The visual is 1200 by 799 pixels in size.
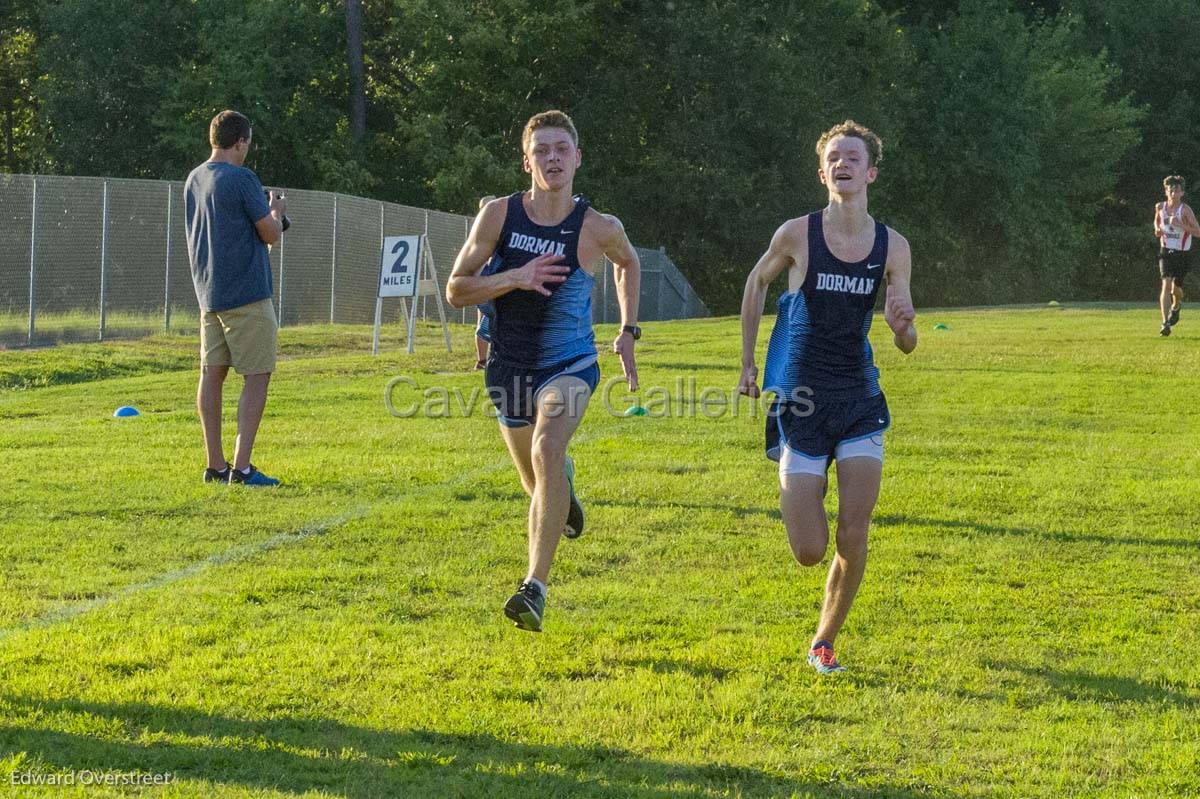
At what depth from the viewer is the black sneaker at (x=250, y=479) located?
980 cm

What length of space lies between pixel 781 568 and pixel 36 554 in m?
Result: 3.62

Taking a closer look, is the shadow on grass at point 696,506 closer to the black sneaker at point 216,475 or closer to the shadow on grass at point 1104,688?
the black sneaker at point 216,475

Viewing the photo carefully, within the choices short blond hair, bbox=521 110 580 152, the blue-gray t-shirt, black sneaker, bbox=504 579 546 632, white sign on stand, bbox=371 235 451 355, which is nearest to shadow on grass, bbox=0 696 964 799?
black sneaker, bbox=504 579 546 632

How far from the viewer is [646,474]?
10.5 m

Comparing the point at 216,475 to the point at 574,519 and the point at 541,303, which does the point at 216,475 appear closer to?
the point at 574,519

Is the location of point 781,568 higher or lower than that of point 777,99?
lower

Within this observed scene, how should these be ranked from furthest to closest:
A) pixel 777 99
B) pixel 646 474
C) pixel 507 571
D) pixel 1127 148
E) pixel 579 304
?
pixel 1127 148 < pixel 777 99 < pixel 646 474 < pixel 507 571 < pixel 579 304

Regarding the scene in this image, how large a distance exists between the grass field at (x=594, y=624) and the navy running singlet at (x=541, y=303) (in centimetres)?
109

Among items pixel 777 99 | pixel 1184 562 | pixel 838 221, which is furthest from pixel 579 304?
pixel 777 99

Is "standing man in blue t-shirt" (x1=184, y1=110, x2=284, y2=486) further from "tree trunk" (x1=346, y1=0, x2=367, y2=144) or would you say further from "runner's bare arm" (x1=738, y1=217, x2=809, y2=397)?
"tree trunk" (x1=346, y1=0, x2=367, y2=144)

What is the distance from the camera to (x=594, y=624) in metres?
6.41

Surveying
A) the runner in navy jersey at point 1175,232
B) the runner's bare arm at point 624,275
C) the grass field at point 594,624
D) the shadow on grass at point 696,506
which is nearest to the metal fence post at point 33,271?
the grass field at point 594,624

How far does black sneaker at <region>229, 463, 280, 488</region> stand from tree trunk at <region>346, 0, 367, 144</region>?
37.6 m

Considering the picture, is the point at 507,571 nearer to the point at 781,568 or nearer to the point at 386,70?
the point at 781,568
